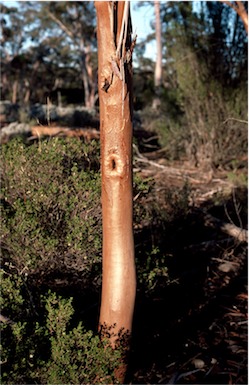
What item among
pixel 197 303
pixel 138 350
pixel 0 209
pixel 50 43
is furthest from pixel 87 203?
pixel 50 43

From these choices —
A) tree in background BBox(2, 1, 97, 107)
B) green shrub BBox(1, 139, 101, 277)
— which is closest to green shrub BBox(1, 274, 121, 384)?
green shrub BBox(1, 139, 101, 277)

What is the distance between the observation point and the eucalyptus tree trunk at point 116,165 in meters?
2.30

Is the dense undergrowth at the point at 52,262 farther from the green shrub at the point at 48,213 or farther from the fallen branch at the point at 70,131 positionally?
the fallen branch at the point at 70,131

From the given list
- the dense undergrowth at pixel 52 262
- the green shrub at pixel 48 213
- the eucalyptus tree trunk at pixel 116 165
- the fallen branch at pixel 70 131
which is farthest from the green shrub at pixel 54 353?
the fallen branch at pixel 70 131

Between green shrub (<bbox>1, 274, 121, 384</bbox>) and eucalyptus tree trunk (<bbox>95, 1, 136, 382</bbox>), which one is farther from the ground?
eucalyptus tree trunk (<bbox>95, 1, 136, 382</bbox>)

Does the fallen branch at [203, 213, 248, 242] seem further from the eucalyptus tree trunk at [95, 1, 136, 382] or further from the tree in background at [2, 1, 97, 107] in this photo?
the tree in background at [2, 1, 97, 107]

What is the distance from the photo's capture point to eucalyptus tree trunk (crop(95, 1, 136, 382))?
90.7 inches

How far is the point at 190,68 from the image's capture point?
8836 millimetres

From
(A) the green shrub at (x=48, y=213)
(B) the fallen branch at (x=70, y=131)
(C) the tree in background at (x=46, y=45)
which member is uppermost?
(C) the tree in background at (x=46, y=45)

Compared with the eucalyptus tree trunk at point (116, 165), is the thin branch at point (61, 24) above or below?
above

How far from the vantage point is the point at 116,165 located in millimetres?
2486

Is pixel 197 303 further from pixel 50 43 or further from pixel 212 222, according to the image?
pixel 50 43

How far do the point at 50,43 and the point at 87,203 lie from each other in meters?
30.3

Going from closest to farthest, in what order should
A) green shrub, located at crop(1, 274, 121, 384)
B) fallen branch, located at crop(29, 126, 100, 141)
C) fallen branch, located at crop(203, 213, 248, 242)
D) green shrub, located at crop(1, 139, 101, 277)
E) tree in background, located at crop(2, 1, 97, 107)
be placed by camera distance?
green shrub, located at crop(1, 274, 121, 384) → green shrub, located at crop(1, 139, 101, 277) → fallen branch, located at crop(29, 126, 100, 141) → fallen branch, located at crop(203, 213, 248, 242) → tree in background, located at crop(2, 1, 97, 107)
